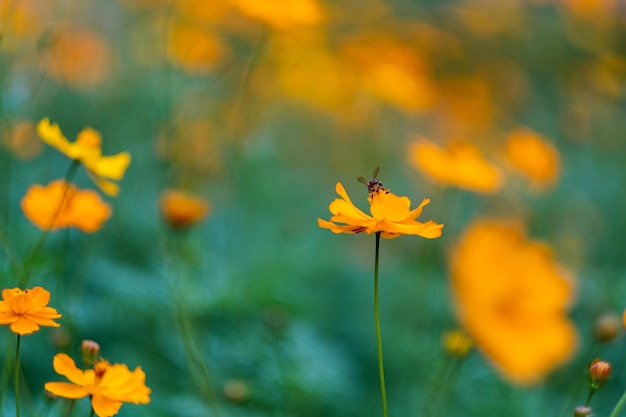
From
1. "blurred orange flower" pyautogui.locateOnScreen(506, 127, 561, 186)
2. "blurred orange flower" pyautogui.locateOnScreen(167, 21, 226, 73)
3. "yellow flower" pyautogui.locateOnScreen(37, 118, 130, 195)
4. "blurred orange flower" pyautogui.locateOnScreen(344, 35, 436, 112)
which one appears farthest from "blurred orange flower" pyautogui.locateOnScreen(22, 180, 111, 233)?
"blurred orange flower" pyautogui.locateOnScreen(344, 35, 436, 112)

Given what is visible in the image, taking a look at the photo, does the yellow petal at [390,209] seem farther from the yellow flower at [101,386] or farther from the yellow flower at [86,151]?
the yellow flower at [86,151]

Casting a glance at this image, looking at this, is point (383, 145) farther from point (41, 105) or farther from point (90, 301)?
point (90, 301)

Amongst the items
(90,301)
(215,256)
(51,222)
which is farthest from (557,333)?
(215,256)

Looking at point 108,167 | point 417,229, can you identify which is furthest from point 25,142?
point 417,229

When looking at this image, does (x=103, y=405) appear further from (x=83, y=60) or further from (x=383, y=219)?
(x=83, y=60)

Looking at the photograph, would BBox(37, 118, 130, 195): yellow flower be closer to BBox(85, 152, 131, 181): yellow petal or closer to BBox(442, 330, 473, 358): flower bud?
BBox(85, 152, 131, 181): yellow petal

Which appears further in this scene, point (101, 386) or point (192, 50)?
point (192, 50)
